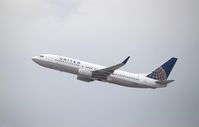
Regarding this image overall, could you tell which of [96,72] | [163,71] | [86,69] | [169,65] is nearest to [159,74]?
[163,71]

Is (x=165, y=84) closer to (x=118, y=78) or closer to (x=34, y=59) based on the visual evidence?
(x=118, y=78)

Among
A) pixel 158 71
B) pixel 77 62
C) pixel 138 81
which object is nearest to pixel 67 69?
pixel 77 62

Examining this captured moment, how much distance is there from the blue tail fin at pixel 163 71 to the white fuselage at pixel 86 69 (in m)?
1.26

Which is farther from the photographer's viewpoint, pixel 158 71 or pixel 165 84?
pixel 158 71

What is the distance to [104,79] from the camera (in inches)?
1316

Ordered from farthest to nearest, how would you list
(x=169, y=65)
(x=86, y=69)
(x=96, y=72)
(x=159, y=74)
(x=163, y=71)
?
(x=169, y=65), (x=163, y=71), (x=159, y=74), (x=96, y=72), (x=86, y=69)

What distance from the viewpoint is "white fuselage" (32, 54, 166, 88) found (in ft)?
107

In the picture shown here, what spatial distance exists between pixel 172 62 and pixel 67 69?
8.74 metres

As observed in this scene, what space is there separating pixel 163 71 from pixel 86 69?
21.8 ft

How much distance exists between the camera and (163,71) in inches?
1423

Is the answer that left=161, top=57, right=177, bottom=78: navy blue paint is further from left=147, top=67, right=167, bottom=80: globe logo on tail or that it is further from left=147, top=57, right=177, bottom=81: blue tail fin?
left=147, top=67, right=167, bottom=80: globe logo on tail

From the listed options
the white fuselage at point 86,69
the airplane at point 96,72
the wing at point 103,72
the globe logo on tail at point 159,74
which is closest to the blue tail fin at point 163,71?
the globe logo on tail at point 159,74

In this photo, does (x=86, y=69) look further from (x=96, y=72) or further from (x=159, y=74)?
(x=159, y=74)

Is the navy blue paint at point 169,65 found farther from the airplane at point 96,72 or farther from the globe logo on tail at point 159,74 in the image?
the airplane at point 96,72
